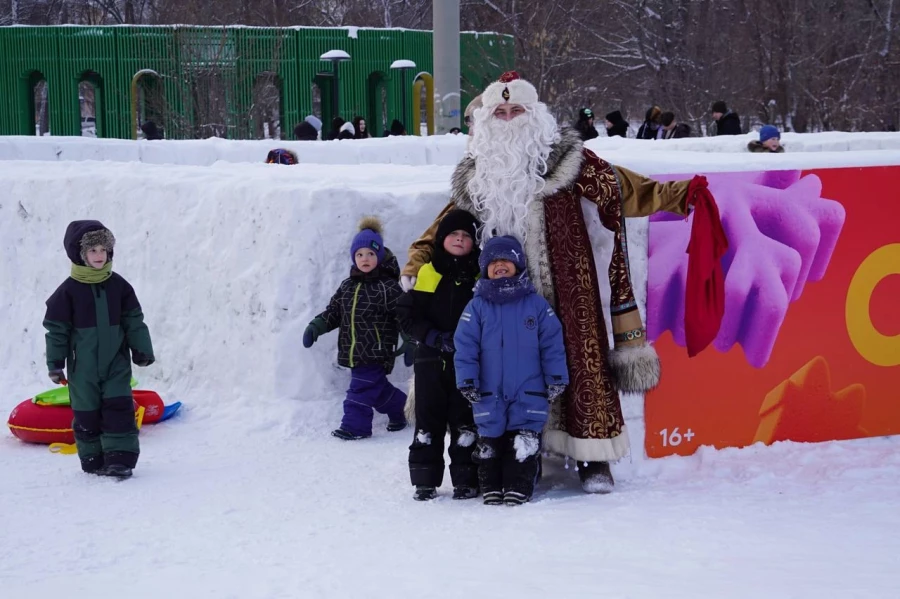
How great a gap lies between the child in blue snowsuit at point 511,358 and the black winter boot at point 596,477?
29 centimetres

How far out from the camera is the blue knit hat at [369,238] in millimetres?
6727

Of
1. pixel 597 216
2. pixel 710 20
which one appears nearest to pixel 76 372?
pixel 597 216

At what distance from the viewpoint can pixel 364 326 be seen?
22.1ft

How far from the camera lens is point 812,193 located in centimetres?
600

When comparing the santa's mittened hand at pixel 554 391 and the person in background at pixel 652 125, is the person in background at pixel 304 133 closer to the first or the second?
the person in background at pixel 652 125

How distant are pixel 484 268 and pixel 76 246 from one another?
78.1 inches

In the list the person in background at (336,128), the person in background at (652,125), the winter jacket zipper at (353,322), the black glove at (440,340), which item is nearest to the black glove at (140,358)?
the winter jacket zipper at (353,322)

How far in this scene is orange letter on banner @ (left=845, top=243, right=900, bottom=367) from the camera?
20.4 ft

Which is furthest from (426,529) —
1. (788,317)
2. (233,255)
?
(233,255)

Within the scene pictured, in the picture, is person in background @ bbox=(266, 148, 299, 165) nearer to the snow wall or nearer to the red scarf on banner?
the snow wall

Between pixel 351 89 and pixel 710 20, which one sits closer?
pixel 351 89

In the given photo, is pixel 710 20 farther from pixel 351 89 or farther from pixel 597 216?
pixel 597 216

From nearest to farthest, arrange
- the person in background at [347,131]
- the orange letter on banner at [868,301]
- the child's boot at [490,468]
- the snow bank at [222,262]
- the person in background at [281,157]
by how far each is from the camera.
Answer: the child's boot at [490,468] < the orange letter on banner at [868,301] < the snow bank at [222,262] < the person in background at [281,157] < the person in background at [347,131]

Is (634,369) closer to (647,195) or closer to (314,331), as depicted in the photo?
(647,195)
